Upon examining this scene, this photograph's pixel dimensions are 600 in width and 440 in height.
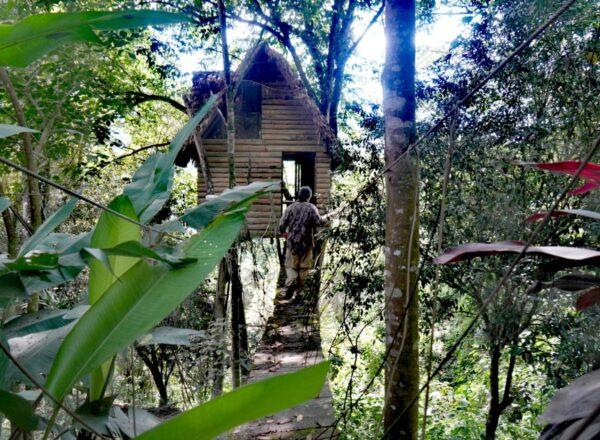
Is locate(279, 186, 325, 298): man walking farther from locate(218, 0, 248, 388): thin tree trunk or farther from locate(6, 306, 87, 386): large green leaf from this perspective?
locate(6, 306, 87, 386): large green leaf

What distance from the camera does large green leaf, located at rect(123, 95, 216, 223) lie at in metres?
1.05

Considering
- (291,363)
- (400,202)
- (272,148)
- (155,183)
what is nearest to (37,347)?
(155,183)

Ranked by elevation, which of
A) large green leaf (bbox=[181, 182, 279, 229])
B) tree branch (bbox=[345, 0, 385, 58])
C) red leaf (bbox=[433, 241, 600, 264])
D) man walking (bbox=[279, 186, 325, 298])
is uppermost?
tree branch (bbox=[345, 0, 385, 58])

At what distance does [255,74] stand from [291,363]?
6.69 m

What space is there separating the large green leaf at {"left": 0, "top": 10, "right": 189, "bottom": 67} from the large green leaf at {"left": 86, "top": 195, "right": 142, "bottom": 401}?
299 mm

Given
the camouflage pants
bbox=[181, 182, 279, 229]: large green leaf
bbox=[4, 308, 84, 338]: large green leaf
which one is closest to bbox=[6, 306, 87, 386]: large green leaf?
bbox=[4, 308, 84, 338]: large green leaf

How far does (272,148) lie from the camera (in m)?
8.88

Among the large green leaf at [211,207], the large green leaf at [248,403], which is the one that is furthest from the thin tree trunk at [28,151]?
the large green leaf at [248,403]

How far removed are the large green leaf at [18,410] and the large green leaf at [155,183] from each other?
0.44 meters

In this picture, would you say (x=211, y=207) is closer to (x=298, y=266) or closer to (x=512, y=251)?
(x=512, y=251)

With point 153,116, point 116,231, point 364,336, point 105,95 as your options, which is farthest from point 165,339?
point 153,116

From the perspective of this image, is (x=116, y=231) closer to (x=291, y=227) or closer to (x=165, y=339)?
(x=165, y=339)

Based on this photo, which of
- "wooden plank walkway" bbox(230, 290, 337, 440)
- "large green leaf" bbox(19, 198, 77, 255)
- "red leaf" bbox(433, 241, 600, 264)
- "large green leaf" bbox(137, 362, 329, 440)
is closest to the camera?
"large green leaf" bbox(137, 362, 329, 440)

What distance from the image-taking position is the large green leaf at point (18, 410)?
2.18ft
